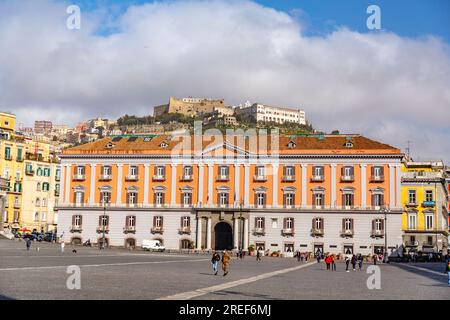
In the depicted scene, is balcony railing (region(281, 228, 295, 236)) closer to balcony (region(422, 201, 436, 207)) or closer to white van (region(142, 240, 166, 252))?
white van (region(142, 240, 166, 252))

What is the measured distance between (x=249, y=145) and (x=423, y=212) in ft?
91.2

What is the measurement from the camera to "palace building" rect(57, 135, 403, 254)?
254 ft

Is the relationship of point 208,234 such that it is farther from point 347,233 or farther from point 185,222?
point 347,233

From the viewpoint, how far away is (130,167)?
8381cm

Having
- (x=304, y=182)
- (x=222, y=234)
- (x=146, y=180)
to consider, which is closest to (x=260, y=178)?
(x=304, y=182)

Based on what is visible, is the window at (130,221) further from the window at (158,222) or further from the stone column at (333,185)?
the stone column at (333,185)

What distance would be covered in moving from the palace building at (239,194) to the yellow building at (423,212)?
56.0 ft

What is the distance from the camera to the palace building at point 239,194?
77.4 meters

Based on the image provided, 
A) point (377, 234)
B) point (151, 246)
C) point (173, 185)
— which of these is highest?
point (173, 185)

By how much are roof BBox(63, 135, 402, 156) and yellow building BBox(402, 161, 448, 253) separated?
17133mm

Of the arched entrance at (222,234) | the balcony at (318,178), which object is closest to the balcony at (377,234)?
the balcony at (318,178)

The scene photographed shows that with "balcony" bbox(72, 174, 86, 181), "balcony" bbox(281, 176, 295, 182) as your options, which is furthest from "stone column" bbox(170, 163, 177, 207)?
"balcony" bbox(281, 176, 295, 182)

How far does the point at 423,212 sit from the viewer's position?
93.1m
